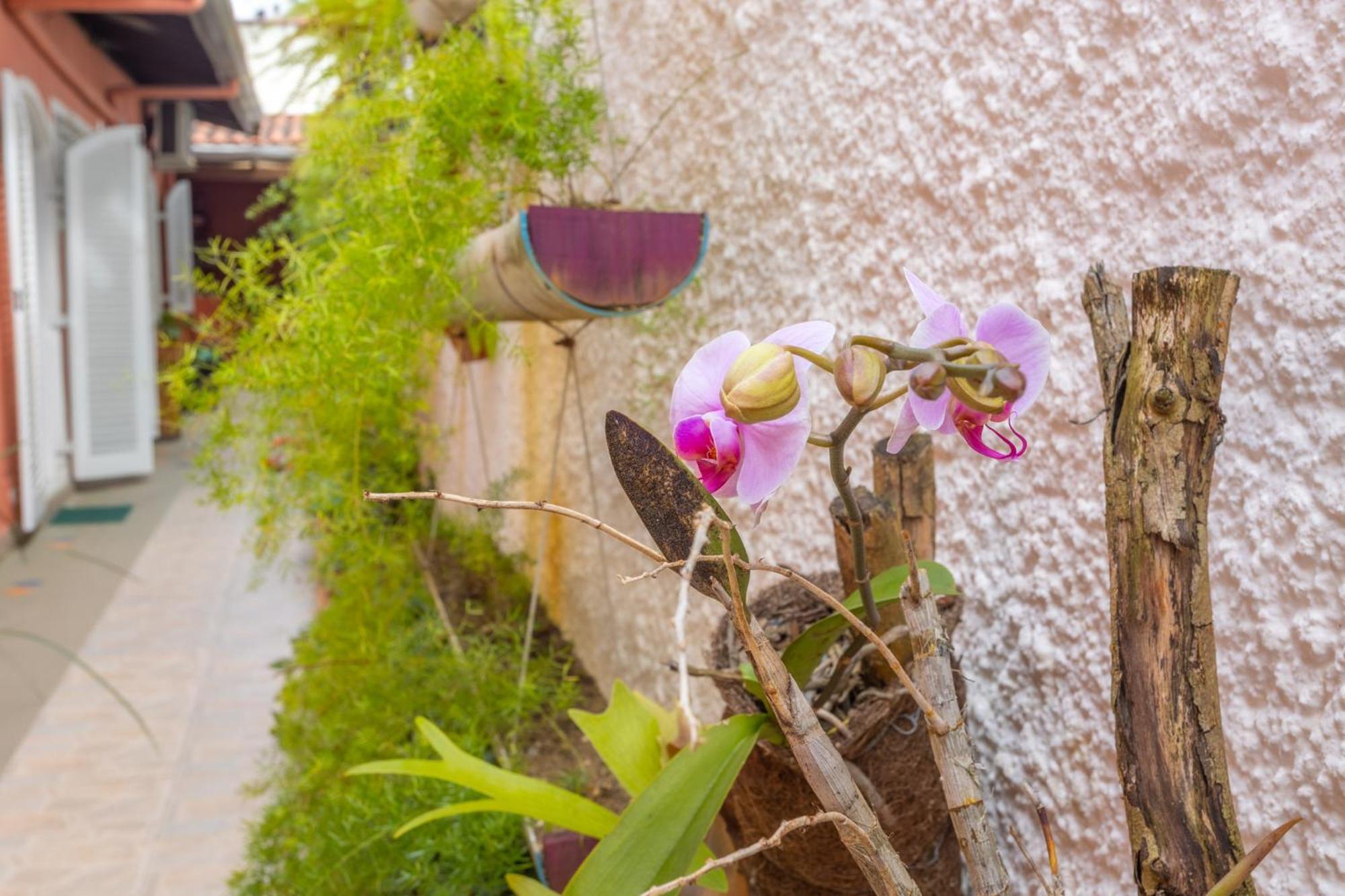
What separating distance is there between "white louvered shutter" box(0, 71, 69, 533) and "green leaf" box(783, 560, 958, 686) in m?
5.24

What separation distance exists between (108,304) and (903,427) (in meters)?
7.28

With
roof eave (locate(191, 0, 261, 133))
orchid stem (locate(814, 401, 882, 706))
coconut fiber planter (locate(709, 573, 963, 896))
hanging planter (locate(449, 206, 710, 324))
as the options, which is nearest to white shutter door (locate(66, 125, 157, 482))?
roof eave (locate(191, 0, 261, 133))

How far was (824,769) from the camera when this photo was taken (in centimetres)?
58

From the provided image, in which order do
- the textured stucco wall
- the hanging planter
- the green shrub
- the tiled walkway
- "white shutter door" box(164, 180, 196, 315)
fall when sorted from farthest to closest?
"white shutter door" box(164, 180, 196, 315)
the tiled walkway
the green shrub
the hanging planter
the textured stucco wall

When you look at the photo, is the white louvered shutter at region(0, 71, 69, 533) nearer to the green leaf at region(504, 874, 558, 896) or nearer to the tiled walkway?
the tiled walkway

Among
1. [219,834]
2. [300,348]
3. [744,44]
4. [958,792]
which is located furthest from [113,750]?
[958,792]

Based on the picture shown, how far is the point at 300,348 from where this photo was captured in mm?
1955

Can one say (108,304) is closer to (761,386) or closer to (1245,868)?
(761,386)

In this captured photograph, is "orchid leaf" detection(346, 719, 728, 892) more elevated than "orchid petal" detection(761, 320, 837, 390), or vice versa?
"orchid petal" detection(761, 320, 837, 390)

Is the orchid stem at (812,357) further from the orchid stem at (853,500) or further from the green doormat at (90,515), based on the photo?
the green doormat at (90,515)

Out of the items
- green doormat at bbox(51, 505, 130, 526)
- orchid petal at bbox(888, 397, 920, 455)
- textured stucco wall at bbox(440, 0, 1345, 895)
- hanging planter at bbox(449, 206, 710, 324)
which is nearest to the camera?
orchid petal at bbox(888, 397, 920, 455)

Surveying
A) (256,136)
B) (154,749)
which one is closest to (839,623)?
(154,749)

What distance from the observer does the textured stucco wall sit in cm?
76


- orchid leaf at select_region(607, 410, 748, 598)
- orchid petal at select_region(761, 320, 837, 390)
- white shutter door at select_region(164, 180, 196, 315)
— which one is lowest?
orchid leaf at select_region(607, 410, 748, 598)
